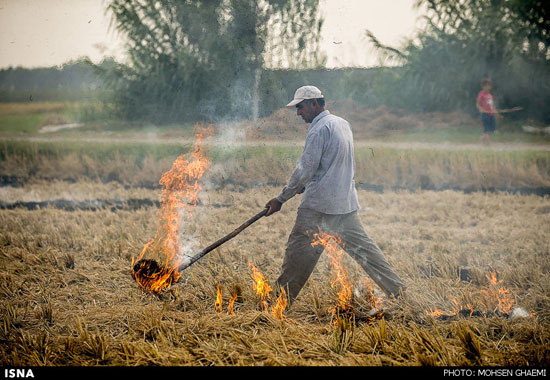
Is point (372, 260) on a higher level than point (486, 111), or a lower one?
lower

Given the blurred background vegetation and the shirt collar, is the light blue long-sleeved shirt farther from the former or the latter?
the blurred background vegetation

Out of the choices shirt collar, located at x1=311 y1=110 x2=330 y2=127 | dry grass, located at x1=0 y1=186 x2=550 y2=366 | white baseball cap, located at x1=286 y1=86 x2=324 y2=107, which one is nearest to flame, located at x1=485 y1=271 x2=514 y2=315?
dry grass, located at x1=0 y1=186 x2=550 y2=366

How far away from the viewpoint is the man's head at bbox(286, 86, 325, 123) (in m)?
4.21

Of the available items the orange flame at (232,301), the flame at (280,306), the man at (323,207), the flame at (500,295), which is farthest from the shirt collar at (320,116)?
the flame at (500,295)

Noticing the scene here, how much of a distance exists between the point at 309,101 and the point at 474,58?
10.9 m

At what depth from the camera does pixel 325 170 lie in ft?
13.7

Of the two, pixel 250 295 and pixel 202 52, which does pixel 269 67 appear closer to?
pixel 202 52

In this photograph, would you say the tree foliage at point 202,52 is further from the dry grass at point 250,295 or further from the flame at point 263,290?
the flame at point 263,290

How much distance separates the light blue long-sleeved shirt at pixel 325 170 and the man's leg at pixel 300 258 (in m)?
0.18

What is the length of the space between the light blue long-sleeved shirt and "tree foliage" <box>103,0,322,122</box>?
11.0 feet

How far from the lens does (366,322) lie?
153 inches

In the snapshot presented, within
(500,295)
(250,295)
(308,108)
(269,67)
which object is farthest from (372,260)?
(269,67)

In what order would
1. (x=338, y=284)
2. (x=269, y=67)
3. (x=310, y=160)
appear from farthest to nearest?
1. (x=269, y=67)
2. (x=338, y=284)
3. (x=310, y=160)

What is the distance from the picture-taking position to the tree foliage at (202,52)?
23.6 ft
